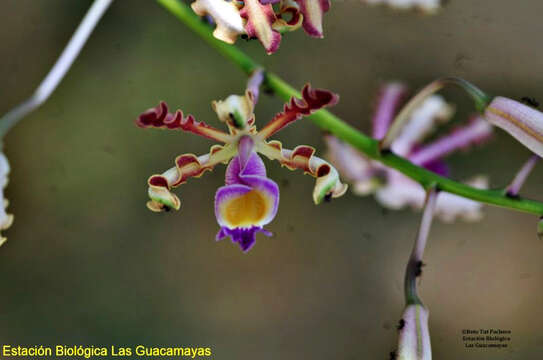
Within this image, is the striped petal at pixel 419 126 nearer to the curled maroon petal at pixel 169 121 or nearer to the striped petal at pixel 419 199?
the striped petal at pixel 419 199

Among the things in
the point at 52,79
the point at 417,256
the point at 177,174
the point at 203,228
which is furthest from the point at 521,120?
the point at 203,228

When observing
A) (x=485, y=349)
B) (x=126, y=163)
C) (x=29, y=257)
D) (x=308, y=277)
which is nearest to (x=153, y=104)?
(x=126, y=163)

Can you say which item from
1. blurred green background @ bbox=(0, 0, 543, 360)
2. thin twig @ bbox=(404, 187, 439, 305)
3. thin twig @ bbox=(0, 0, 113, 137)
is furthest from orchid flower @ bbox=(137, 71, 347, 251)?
blurred green background @ bbox=(0, 0, 543, 360)

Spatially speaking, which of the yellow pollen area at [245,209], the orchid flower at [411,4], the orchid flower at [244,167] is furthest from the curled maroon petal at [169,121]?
the orchid flower at [411,4]

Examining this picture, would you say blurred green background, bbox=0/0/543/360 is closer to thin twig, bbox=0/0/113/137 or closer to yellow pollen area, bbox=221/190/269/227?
thin twig, bbox=0/0/113/137

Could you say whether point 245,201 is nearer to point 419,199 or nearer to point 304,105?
point 304,105
